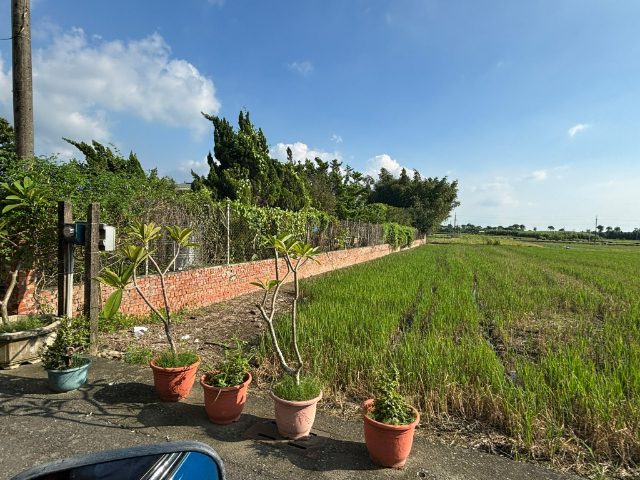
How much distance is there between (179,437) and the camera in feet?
8.02

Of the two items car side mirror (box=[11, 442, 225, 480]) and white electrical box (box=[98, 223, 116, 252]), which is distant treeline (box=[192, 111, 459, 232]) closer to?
white electrical box (box=[98, 223, 116, 252])

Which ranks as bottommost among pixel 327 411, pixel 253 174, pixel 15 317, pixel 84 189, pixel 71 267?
pixel 327 411

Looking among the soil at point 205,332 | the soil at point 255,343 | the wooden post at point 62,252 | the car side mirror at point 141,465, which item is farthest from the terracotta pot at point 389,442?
the wooden post at point 62,252

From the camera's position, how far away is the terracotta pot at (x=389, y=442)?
2.11 metres

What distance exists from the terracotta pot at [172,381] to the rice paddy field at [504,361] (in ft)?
4.06

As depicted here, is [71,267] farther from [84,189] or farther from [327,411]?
[327,411]

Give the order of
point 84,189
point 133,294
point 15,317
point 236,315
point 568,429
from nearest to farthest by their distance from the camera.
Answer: point 568,429 → point 15,317 → point 84,189 → point 133,294 → point 236,315

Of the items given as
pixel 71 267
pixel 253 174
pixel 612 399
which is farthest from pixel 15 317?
pixel 253 174

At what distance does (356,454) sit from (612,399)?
2215 mm

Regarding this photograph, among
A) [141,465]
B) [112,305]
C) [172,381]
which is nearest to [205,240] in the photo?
[172,381]

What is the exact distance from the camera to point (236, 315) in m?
6.26

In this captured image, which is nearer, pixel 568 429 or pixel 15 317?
pixel 568 429

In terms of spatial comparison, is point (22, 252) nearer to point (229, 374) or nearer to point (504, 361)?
point (229, 374)

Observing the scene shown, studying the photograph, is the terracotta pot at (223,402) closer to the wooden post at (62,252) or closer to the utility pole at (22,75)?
the wooden post at (62,252)
